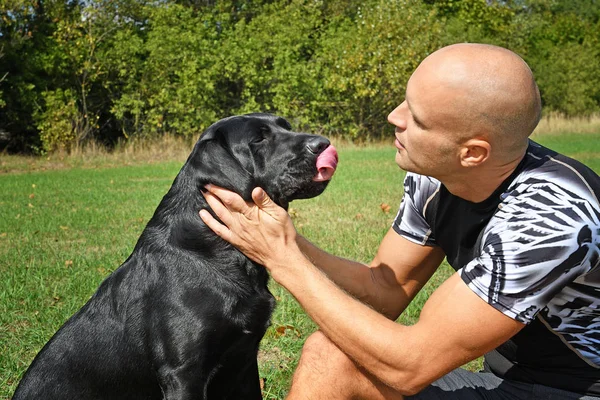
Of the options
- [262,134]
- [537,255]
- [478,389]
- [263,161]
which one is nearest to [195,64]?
[262,134]

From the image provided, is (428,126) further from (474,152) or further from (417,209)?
(417,209)

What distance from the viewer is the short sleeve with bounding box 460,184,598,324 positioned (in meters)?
2.16

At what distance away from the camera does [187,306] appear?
2.71m

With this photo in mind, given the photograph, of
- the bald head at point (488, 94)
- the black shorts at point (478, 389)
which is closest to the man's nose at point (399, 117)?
the bald head at point (488, 94)

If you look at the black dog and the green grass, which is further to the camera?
the green grass

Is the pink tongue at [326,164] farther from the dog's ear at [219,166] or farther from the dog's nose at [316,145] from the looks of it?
the dog's ear at [219,166]

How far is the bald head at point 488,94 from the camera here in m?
2.36

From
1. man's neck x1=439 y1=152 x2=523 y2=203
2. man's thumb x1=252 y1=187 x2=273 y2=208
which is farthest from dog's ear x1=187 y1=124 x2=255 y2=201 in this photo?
man's neck x1=439 y1=152 x2=523 y2=203

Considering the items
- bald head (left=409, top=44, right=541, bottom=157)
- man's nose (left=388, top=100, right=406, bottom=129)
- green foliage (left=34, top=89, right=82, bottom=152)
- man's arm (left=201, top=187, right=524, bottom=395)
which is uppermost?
bald head (left=409, top=44, right=541, bottom=157)

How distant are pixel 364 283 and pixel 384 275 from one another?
106 mm

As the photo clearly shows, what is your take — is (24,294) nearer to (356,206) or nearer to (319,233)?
(319,233)

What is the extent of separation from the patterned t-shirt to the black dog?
88 centimetres

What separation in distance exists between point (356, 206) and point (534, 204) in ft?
23.3

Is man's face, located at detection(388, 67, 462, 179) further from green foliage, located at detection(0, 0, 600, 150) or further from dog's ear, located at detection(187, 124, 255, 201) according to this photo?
green foliage, located at detection(0, 0, 600, 150)
